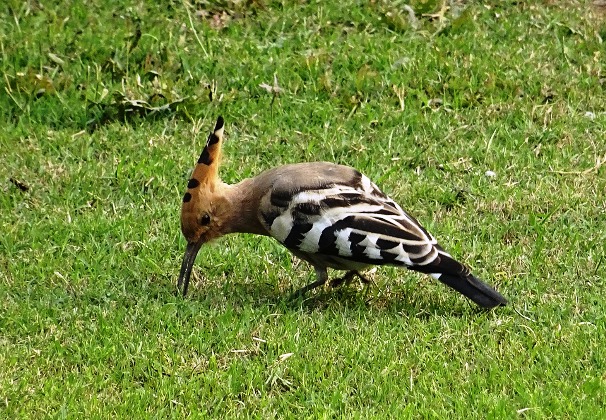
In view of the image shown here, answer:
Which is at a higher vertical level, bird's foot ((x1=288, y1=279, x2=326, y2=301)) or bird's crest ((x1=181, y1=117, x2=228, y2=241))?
bird's crest ((x1=181, y1=117, x2=228, y2=241))

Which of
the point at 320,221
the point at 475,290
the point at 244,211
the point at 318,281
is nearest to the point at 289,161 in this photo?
the point at 244,211

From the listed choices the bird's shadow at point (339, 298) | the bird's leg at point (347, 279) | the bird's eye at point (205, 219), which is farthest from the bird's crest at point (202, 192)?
the bird's leg at point (347, 279)

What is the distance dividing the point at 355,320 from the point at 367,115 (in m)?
2.44

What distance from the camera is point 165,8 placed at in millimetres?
8617

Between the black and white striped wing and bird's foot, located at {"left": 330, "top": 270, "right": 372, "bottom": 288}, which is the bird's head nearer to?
the black and white striped wing

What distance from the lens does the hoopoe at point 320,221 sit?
17.1 feet

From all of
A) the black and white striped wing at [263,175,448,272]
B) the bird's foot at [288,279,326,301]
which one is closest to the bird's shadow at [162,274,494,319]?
the bird's foot at [288,279,326,301]

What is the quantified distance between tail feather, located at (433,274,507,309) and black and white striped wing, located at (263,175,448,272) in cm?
12

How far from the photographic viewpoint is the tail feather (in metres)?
5.17

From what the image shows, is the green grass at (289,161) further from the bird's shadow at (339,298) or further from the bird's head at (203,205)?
the bird's head at (203,205)

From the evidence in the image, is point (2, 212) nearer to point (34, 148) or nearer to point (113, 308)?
point (34, 148)

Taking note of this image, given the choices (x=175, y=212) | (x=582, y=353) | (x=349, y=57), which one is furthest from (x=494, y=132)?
(x=582, y=353)

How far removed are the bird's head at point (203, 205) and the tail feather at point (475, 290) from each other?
1136 millimetres

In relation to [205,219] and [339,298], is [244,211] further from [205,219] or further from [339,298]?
[339,298]
